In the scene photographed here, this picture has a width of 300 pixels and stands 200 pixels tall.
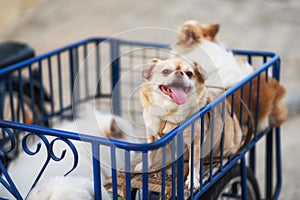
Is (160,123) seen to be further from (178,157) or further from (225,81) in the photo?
(225,81)

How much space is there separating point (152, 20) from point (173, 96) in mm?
5000

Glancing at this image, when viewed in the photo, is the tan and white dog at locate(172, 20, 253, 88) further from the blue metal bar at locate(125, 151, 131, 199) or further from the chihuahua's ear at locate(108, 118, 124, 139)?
the blue metal bar at locate(125, 151, 131, 199)

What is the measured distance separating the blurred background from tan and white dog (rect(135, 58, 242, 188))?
3.29 metres

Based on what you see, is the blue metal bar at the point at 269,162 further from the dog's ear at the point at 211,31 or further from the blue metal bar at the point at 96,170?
the blue metal bar at the point at 96,170

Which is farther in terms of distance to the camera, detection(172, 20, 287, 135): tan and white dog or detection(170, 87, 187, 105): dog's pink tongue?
detection(172, 20, 287, 135): tan and white dog

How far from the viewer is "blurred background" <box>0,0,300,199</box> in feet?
18.6

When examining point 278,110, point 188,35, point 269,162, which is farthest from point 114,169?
point 269,162

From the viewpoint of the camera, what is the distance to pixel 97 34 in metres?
5.97

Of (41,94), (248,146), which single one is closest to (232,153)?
(248,146)

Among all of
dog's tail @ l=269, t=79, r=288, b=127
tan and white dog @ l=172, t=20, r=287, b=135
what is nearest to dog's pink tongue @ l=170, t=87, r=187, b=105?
tan and white dog @ l=172, t=20, r=287, b=135

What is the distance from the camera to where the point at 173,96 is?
155 centimetres

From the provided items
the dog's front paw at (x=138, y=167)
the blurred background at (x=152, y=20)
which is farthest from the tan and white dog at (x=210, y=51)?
the blurred background at (x=152, y=20)

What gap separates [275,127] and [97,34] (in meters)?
3.89

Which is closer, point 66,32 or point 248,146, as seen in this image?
point 248,146
